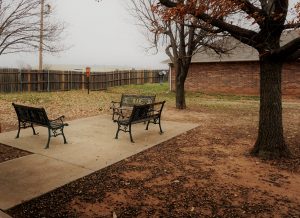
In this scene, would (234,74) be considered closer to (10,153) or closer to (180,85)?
(180,85)

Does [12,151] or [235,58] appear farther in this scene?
[235,58]

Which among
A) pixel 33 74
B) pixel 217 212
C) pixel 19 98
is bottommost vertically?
pixel 217 212

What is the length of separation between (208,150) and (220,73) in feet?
59.2

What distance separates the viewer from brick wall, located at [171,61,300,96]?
22375mm

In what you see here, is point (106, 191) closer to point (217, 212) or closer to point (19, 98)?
point (217, 212)

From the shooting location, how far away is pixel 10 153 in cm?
697

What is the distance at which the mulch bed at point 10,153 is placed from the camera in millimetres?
6682

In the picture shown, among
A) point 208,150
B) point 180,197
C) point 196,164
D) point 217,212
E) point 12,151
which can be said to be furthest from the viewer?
point 208,150

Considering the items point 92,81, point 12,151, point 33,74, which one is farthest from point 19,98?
point 12,151

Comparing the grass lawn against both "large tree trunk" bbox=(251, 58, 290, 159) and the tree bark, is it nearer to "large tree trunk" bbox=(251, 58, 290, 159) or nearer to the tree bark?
"large tree trunk" bbox=(251, 58, 290, 159)

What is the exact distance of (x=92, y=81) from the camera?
92.4ft

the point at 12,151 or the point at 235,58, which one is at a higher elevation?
the point at 235,58

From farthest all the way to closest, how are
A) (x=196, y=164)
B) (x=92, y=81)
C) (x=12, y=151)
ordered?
1. (x=92, y=81)
2. (x=12, y=151)
3. (x=196, y=164)

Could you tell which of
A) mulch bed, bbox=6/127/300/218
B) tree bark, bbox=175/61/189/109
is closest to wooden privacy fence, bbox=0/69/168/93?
tree bark, bbox=175/61/189/109
